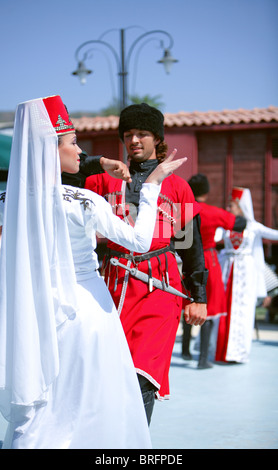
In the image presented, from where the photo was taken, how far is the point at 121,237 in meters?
2.72

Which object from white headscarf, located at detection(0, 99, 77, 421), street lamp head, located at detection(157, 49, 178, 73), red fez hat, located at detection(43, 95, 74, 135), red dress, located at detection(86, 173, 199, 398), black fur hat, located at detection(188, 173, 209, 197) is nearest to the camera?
white headscarf, located at detection(0, 99, 77, 421)

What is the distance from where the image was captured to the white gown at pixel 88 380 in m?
2.65

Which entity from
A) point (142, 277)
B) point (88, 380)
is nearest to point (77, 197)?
point (88, 380)

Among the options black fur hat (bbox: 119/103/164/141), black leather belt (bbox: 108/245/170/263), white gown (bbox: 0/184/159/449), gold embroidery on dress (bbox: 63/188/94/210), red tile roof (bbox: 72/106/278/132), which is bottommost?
white gown (bbox: 0/184/159/449)

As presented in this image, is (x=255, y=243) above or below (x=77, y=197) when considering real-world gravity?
below

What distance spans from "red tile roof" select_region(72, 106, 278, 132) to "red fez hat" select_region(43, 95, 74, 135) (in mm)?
16365

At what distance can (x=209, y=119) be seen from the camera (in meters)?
19.5

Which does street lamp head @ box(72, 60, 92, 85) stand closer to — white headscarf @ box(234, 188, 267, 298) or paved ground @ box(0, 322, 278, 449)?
white headscarf @ box(234, 188, 267, 298)

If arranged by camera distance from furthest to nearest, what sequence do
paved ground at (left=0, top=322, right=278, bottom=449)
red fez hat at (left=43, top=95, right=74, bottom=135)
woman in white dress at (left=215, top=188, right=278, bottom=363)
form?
woman in white dress at (left=215, top=188, right=278, bottom=363) → paved ground at (left=0, top=322, right=278, bottom=449) → red fez hat at (left=43, top=95, right=74, bottom=135)

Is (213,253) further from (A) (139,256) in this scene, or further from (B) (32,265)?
(B) (32,265)

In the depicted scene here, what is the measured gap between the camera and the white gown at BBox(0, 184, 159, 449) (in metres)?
2.65

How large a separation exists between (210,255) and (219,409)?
281 centimetres

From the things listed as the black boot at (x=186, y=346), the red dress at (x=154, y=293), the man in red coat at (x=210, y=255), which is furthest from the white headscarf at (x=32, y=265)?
the black boot at (x=186, y=346)

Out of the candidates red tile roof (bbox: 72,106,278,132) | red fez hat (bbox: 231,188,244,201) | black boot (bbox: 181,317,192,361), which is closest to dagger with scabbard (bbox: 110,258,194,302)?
black boot (bbox: 181,317,192,361)
